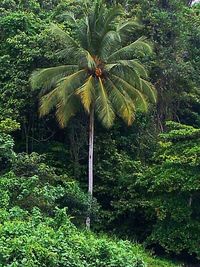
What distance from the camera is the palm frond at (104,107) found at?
17.9 m

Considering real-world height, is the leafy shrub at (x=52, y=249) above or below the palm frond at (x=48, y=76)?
below

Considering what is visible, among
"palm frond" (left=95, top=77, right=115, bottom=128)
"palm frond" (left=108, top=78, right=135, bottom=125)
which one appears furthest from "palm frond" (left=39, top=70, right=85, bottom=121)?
"palm frond" (left=108, top=78, right=135, bottom=125)

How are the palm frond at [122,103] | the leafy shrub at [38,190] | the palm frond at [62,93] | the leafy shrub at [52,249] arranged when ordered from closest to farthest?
the leafy shrub at [52,249] < the leafy shrub at [38,190] < the palm frond at [62,93] < the palm frond at [122,103]

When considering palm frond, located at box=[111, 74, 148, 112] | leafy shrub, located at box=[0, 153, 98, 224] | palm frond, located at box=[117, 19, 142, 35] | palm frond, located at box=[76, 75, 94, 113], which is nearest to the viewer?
leafy shrub, located at box=[0, 153, 98, 224]

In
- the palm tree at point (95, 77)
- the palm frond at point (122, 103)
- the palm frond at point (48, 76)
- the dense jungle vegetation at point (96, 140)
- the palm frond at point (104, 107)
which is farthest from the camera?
the palm frond at point (48, 76)

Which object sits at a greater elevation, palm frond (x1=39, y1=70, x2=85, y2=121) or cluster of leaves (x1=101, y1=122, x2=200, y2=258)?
palm frond (x1=39, y1=70, x2=85, y2=121)

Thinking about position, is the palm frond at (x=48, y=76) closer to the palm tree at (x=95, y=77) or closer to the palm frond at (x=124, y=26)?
the palm tree at (x=95, y=77)

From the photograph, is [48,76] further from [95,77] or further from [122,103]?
[122,103]

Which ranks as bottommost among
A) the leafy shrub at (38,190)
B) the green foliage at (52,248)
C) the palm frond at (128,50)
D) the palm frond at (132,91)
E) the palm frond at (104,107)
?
the green foliage at (52,248)

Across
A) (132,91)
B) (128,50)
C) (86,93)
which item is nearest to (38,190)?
(86,93)

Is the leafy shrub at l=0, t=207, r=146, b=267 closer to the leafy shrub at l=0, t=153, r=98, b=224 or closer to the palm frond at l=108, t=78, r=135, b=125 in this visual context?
the leafy shrub at l=0, t=153, r=98, b=224

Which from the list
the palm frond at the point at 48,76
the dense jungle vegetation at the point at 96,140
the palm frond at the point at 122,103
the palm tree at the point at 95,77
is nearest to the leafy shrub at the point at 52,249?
the dense jungle vegetation at the point at 96,140

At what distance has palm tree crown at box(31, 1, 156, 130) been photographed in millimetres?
18188

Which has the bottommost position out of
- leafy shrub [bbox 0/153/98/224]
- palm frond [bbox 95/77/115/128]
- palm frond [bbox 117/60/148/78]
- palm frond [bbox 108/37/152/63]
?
leafy shrub [bbox 0/153/98/224]
